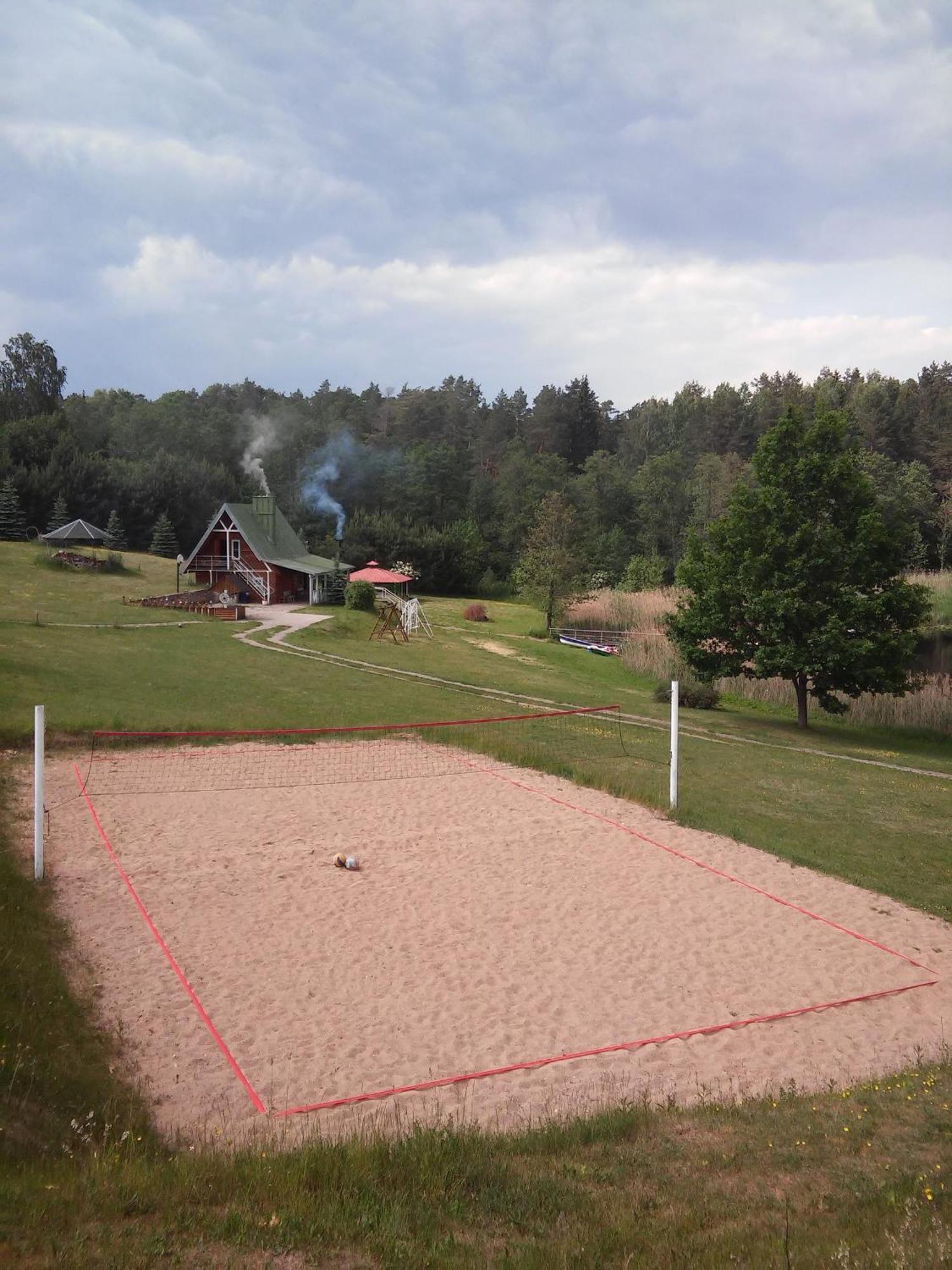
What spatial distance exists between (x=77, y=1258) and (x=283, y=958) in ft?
17.9

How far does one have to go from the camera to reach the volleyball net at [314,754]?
17.0m

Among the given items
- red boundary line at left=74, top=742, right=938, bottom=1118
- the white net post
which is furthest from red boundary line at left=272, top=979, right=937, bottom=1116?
the white net post

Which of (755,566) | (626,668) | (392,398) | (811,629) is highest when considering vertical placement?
(392,398)

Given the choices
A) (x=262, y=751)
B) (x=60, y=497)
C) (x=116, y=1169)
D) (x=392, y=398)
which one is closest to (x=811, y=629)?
(x=262, y=751)

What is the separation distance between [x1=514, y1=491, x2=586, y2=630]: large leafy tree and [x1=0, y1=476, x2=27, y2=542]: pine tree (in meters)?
33.6

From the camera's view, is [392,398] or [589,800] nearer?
[589,800]

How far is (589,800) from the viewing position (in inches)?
670

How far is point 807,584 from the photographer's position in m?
27.8

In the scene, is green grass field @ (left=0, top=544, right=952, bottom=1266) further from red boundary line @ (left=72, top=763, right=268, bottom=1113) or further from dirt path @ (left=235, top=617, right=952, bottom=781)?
dirt path @ (left=235, top=617, right=952, bottom=781)

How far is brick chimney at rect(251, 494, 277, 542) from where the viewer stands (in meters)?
53.3

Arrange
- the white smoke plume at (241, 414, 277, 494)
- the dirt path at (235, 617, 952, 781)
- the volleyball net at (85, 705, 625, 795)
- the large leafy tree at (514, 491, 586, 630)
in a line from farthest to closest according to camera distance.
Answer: the white smoke plume at (241, 414, 277, 494) → the large leafy tree at (514, 491, 586, 630) → the dirt path at (235, 617, 952, 781) → the volleyball net at (85, 705, 625, 795)

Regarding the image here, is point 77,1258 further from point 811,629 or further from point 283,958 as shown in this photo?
point 811,629

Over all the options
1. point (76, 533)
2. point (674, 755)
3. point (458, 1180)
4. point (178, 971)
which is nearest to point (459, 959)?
point (178, 971)

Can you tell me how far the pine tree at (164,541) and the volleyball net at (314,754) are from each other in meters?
47.7
